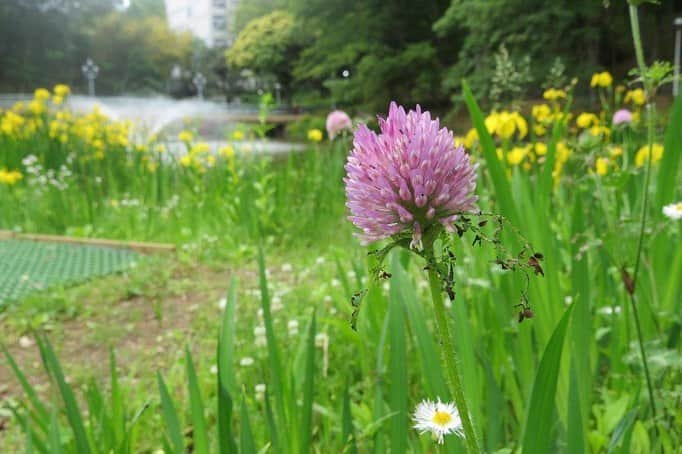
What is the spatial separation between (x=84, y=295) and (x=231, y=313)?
163cm

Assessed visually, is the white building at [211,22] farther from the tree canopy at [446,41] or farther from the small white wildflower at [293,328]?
the small white wildflower at [293,328]

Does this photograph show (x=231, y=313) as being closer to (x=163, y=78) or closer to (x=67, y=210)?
(x=67, y=210)

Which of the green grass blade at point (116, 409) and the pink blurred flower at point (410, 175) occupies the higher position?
the pink blurred flower at point (410, 175)

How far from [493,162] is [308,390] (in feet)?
1.30

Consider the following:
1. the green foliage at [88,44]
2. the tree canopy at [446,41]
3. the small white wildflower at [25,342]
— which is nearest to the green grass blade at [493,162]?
the small white wildflower at [25,342]

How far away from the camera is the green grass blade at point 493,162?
2.61 ft

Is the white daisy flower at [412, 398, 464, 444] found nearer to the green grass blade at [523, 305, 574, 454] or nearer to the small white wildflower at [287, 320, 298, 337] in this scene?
the green grass blade at [523, 305, 574, 454]

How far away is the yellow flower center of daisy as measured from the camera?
0.47 m

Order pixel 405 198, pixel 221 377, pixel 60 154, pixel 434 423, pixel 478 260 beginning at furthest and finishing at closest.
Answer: pixel 60 154
pixel 478 260
pixel 221 377
pixel 434 423
pixel 405 198

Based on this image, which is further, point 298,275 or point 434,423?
point 298,275

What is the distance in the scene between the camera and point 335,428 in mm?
1032

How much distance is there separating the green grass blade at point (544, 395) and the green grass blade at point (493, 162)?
407 millimetres

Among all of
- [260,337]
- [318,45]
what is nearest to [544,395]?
[260,337]

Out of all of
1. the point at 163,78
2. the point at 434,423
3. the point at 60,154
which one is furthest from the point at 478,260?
the point at 163,78
